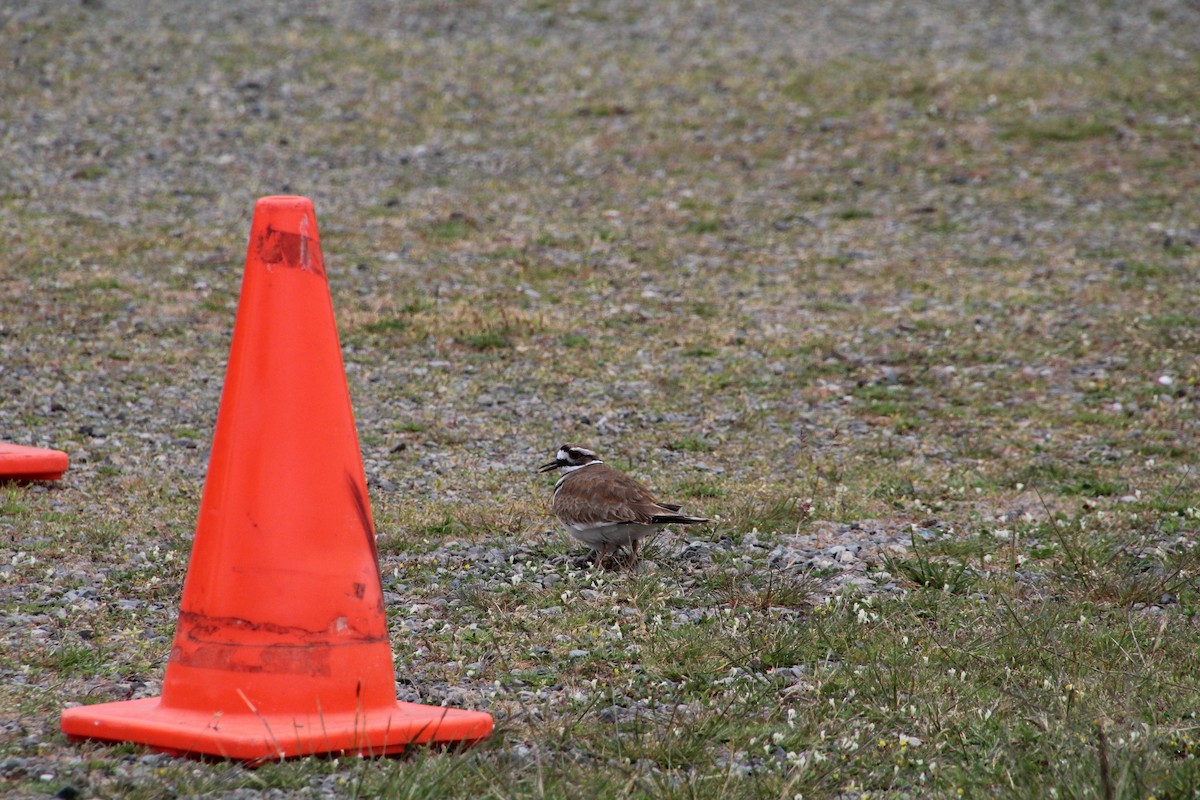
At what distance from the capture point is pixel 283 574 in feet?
16.2

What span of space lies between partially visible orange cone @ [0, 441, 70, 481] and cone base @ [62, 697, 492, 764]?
153 inches

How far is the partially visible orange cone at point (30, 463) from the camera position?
8430 millimetres

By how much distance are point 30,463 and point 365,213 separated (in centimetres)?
871

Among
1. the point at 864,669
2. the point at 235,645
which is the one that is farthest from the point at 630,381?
the point at 235,645

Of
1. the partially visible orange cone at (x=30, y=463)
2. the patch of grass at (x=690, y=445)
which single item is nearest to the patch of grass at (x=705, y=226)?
the patch of grass at (x=690, y=445)

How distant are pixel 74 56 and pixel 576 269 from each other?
11306 millimetres

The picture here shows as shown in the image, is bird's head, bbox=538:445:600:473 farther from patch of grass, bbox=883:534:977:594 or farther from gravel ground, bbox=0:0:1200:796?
patch of grass, bbox=883:534:977:594

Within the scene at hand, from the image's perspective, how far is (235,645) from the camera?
489 cm

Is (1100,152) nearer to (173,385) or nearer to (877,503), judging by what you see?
(877,503)

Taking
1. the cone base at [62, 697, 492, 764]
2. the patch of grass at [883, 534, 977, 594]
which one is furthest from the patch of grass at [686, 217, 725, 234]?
the cone base at [62, 697, 492, 764]

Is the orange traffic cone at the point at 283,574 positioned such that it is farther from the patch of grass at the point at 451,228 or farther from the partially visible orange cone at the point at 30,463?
the patch of grass at the point at 451,228

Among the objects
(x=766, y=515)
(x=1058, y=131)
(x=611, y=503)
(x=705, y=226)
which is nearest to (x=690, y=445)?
(x=766, y=515)

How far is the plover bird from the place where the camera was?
733cm

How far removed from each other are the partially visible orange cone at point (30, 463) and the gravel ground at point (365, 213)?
0.12 metres
